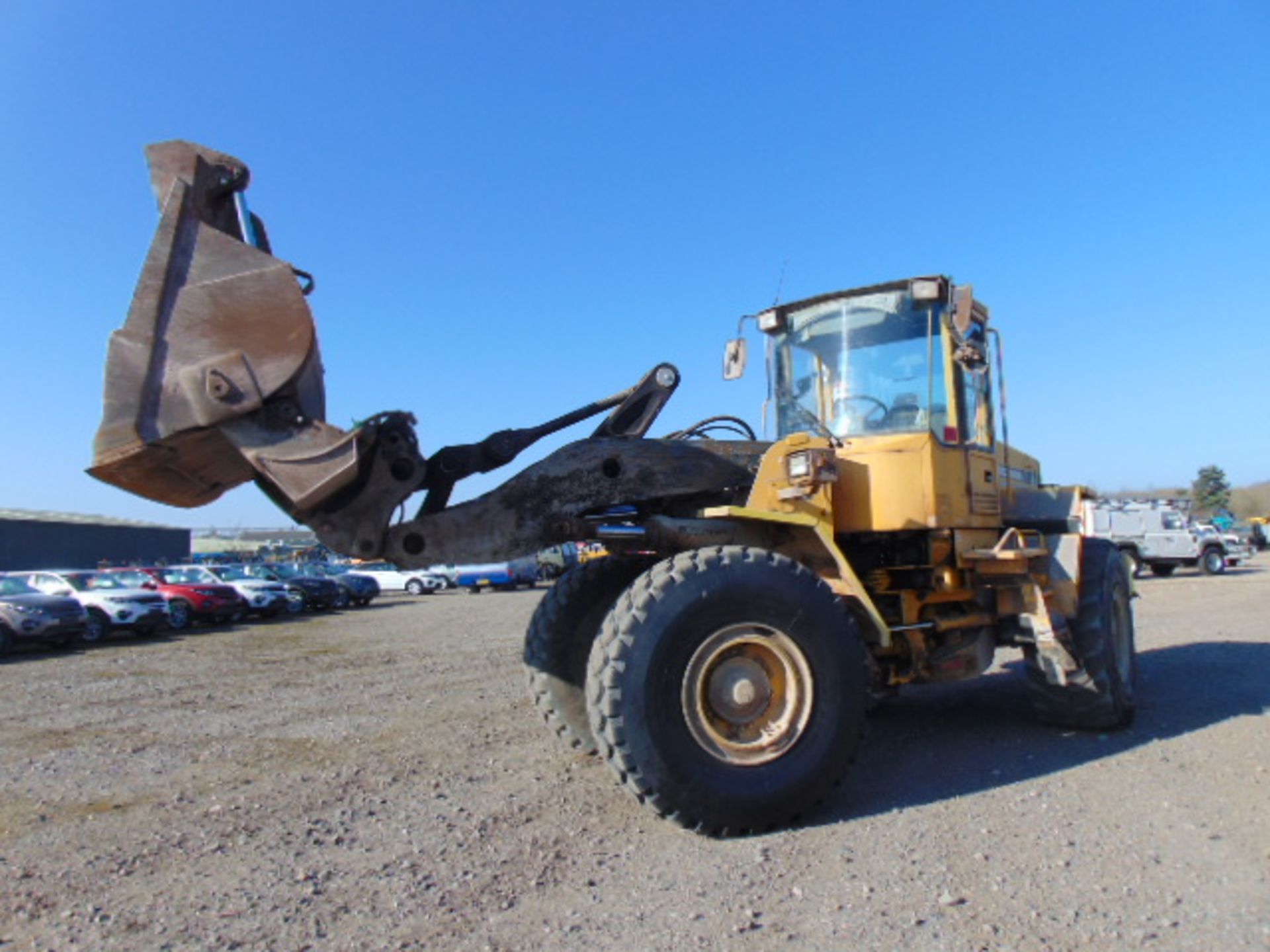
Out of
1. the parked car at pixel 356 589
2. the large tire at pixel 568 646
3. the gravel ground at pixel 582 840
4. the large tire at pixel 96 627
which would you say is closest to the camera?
the gravel ground at pixel 582 840

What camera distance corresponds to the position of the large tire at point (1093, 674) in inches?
251

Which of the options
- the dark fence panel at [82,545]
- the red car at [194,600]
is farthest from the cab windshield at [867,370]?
the dark fence panel at [82,545]

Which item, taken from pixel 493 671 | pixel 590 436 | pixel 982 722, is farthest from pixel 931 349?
pixel 493 671

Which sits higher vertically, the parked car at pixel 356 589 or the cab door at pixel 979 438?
the cab door at pixel 979 438

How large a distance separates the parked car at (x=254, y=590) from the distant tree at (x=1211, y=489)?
87.8m

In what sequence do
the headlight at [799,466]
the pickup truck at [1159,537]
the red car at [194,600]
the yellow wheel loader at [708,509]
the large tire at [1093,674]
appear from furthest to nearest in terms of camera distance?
the pickup truck at [1159,537] < the red car at [194,600] < the large tire at [1093,674] < the headlight at [799,466] < the yellow wheel loader at [708,509]

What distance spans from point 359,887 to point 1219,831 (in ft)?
13.0

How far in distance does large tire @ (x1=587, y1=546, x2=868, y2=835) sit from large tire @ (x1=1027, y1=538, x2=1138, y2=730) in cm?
250

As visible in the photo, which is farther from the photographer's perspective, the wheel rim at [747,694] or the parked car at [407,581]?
the parked car at [407,581]

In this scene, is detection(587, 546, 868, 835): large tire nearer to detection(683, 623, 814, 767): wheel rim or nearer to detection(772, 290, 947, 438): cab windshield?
detection(683, 623, 814, 767): wheel rim

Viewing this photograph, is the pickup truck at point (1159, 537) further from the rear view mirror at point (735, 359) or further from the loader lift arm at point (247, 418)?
the loader lift arm at point (247, 418)

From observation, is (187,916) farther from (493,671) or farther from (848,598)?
(493,671)

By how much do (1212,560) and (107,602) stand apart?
3034 centimetres

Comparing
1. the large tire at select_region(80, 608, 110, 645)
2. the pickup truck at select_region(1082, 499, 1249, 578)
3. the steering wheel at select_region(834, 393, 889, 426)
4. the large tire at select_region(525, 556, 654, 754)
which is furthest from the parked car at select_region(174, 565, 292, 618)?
the pickup truck at select_region(1082, 499, 1249, 578)
